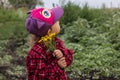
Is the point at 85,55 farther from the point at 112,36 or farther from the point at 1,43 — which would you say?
the point at 1,43

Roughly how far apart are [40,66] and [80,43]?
5683 millimetres

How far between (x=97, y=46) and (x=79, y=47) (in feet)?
1.22

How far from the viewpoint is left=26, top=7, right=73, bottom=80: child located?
12.8 ft

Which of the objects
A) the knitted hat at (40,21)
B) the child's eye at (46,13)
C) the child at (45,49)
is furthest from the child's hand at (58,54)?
the child's eye at (46,13)

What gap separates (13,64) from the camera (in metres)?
7.73

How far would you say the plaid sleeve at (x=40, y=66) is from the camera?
12.8 feet

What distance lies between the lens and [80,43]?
9531 mm

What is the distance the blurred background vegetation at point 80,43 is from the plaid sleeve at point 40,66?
2.71 meters

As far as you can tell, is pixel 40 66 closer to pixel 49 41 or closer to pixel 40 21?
pixel 49 41

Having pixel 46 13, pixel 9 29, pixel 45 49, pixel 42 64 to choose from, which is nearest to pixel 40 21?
pixel 46 13

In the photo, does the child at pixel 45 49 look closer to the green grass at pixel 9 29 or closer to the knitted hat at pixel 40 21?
the knitted hat at pixel 40 21

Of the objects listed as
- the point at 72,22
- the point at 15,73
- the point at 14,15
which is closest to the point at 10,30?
the point at 72,22

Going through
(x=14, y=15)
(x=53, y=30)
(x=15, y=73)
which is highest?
(x=14, y=15)

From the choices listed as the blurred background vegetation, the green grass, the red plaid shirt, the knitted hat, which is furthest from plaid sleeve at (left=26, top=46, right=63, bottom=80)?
the green grass
